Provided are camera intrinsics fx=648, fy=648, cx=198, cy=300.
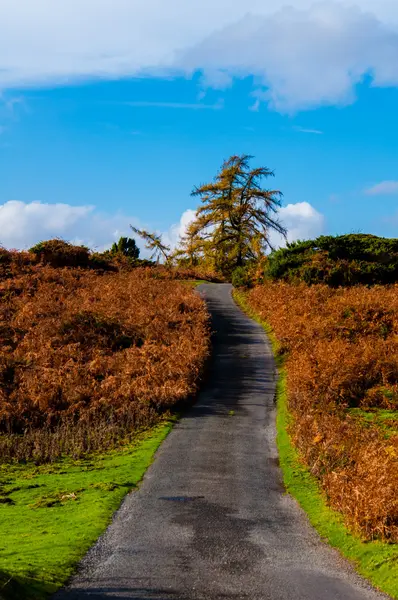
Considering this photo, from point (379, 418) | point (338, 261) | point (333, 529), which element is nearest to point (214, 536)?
point (333, 529)

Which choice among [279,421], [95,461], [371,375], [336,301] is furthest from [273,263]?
[95,461]

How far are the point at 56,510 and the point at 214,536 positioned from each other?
3.71m

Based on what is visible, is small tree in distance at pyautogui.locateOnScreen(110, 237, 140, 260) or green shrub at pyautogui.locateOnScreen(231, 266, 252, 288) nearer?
green shrub at pyautogui.locateOnScreen(231, 266, 252, 288)

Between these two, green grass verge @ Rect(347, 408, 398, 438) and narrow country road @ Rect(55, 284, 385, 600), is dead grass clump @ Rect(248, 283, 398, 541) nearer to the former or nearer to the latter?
green grass verge @ Rect(347, 408, 398, 438)

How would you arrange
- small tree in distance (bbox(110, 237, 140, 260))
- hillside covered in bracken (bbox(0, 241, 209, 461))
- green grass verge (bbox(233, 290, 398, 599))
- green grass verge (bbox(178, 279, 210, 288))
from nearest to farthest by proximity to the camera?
green grass verge (bbox(233, 290, 398, 599))
hillside covered in bracken (bbox(0, 241, 209, 461))
green grass verge (bbox(178, 279, 210, 288))
small tree in distance (bbox(110, 237, 140, 260))

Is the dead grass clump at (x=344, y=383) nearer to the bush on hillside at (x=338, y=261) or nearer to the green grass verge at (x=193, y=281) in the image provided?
the bush on hillside at (x=338, y=261)

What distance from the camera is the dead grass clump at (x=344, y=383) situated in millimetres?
12594

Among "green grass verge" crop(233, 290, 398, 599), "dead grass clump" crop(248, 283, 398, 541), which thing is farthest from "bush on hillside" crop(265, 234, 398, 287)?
"green grass verge" crop(233, 290, 398, 599)

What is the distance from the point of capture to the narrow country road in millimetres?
9789

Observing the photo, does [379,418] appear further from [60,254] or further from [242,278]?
[60,254]

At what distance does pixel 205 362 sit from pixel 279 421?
7188mm

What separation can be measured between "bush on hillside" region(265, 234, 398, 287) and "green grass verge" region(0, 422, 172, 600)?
2465cm

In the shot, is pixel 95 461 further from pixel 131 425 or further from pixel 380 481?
pixel 380 481

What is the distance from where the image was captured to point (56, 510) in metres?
13.7
